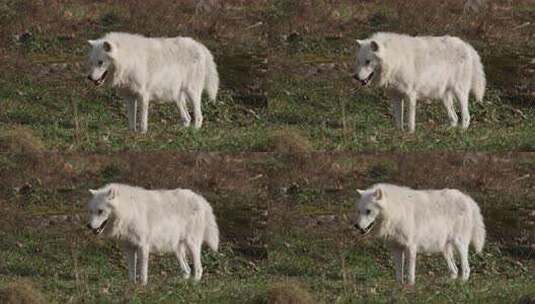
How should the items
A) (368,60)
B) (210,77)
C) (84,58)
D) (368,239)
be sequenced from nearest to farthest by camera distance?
1. (368,60)
2. (210,77)
3. (368,239)
4. (84,58)

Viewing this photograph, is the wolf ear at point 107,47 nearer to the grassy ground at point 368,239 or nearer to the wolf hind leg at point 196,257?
the wolf hind leg at point 196,257

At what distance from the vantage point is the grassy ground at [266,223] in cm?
2169

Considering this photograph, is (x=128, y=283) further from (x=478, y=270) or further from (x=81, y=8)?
(x=81, y=8)

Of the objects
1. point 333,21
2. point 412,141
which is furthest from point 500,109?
point 412,141

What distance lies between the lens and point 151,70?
22719 millimetres

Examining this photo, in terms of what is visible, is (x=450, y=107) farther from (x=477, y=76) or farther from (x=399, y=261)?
(x=399, y=261)

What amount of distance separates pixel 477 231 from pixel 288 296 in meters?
3.40

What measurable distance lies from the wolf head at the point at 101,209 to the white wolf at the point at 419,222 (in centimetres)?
314

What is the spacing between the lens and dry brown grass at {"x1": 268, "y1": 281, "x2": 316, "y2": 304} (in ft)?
67.3

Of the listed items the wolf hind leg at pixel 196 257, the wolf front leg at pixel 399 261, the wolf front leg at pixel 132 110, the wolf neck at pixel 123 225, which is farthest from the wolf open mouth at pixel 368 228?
the wolf front leg at pixel 132 110

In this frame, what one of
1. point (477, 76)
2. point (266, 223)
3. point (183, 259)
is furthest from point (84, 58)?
point (477, 76)

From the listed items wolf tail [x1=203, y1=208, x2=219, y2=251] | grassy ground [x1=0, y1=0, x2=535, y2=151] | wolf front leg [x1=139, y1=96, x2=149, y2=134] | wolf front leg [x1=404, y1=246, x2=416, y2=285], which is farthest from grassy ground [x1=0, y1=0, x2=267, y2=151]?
wolf front leg [x1=404, y1=246, x2=416, y2=285]

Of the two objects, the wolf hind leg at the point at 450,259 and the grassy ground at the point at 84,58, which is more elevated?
the grassy ground at the point at 84,58

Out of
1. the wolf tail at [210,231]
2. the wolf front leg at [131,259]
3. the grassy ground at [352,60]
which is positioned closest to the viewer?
the wolf front leg at [131,259]
